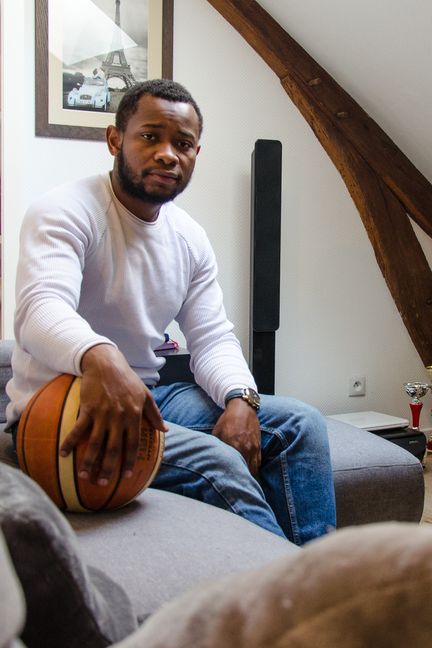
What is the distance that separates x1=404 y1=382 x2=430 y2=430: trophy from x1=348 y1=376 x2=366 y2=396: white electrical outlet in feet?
0.75

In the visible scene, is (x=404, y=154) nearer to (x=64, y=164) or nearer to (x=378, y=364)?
(x=378, y=364)

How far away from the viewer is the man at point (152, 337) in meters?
1.44

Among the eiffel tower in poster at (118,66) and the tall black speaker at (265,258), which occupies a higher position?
the eiffel tower in poster at (118,66)

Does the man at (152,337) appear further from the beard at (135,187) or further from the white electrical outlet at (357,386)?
the white electrical outlet at (357,386)

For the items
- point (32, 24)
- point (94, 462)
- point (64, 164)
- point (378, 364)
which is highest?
point (32, 24)

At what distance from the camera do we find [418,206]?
152 inches

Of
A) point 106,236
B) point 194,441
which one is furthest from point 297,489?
point 106,236

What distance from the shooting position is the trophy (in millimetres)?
3766

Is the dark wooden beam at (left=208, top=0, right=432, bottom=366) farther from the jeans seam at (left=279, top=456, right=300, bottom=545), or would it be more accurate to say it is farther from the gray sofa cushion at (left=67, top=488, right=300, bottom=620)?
the gray sofa cushion at (left=67, top=488, right=300, bottom=620)

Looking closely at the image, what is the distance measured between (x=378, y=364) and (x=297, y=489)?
7.73 feet

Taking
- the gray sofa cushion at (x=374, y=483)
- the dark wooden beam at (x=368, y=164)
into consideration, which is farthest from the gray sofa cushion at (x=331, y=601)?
the dark wooden beam at (x=368, y=164)

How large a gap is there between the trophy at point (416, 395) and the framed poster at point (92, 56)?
1.87 m

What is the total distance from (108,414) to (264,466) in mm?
588

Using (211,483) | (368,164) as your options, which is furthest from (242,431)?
(368,164)
